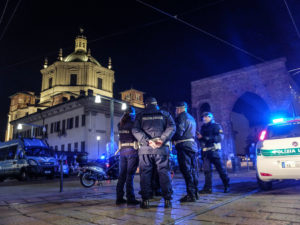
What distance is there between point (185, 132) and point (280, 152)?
7.15 feet

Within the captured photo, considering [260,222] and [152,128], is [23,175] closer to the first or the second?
[152,128]

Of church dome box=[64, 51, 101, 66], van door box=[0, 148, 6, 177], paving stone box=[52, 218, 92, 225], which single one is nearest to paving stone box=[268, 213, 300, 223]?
paving stone box=[52, 218, 92, 225]

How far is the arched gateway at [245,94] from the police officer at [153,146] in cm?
2436

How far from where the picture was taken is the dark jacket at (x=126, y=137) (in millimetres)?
4865

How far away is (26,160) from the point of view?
47.0ft

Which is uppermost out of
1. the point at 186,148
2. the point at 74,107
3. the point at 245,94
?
the point at 74,107

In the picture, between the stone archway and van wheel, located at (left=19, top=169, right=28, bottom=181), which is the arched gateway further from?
van wheel, located at (left=19, top=169, right=28, bottom=181)

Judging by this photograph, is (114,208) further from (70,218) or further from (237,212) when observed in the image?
(237,212)

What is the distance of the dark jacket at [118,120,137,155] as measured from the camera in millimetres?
4865

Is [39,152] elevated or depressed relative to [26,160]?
elevated

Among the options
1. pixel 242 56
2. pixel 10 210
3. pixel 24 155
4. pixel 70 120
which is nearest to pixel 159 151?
pixel 10 210

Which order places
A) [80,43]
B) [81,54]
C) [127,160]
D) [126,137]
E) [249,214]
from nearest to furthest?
1. [249,214]
2. [127,160]
3. [126,137]
4. [81,54]
5. [80,43]

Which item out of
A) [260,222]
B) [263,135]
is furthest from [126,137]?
[263,135]

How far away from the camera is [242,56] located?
89.1ft
